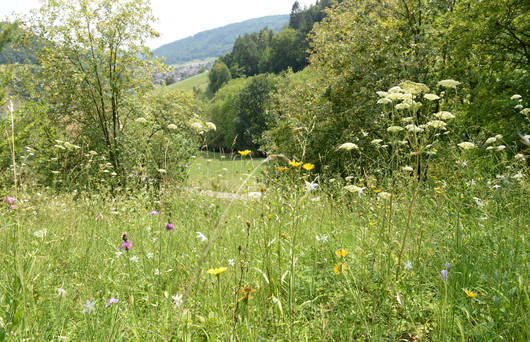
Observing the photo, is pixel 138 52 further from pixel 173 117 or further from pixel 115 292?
pixel 115 292

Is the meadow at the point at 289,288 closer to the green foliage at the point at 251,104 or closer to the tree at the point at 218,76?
the green foliage at the point at 251,104

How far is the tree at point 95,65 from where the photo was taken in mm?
10219

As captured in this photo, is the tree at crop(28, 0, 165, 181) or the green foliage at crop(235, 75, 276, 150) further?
the green foliage at crop(235, 75, 276, 150)

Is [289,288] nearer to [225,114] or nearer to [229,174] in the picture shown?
[229,174]

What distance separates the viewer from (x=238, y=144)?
45.4 m

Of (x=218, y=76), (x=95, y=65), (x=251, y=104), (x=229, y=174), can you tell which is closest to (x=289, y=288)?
(x=229, y=174)

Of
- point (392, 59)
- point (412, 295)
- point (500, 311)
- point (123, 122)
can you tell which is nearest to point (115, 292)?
point (412, 295)

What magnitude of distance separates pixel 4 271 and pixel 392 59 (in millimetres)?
7993

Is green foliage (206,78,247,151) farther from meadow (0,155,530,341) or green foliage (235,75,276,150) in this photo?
meadow (0,155,530,341)

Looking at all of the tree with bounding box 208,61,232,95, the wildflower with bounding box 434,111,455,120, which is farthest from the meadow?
the tree with bounding box 208,61,232,95

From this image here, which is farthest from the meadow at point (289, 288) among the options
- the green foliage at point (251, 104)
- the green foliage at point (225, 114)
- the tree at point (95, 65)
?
the green foliage at point (225, 114)

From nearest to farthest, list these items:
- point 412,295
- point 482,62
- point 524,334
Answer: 1. point 524,334
2. point 412,295
3. point 482,62

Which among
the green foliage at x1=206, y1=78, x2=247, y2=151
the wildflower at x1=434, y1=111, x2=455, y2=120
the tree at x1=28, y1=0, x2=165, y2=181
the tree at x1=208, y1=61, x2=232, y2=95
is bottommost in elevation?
the green foliage at x1=206, y1=78, x2=247, y2=151

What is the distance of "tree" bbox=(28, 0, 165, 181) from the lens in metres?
10.2
